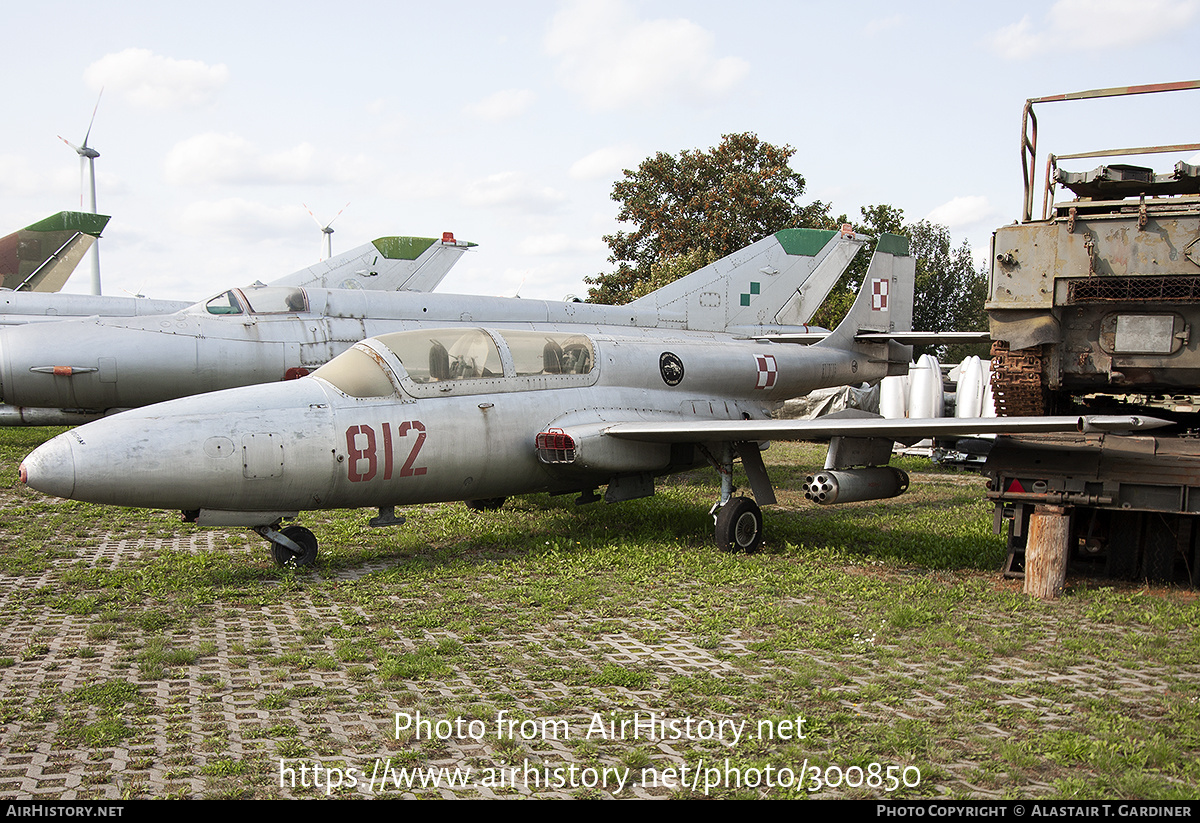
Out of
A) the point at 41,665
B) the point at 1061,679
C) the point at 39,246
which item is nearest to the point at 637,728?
the point at 1061,679

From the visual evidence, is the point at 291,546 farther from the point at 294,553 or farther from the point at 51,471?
the point at 51,471

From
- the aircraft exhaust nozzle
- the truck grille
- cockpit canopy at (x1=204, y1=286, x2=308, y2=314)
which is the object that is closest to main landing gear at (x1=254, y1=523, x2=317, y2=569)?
the aircraft exhaust nozzle

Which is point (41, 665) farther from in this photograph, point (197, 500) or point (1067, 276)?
point (1067, 276)

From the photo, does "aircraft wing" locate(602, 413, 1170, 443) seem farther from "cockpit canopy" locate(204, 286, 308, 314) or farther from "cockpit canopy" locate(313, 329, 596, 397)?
"cockpit canopy" locate(204, 286, 308, 314)

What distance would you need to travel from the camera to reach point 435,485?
7688mm

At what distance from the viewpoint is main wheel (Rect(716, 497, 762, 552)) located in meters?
8.49

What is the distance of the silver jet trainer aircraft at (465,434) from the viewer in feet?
21.1

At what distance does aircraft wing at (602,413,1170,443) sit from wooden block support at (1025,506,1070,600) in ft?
2.28

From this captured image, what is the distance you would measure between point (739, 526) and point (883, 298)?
5476 mm

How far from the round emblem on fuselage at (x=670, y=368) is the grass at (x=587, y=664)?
5.91 ft

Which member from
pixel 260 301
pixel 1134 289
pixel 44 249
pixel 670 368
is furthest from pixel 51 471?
pixel 44 249

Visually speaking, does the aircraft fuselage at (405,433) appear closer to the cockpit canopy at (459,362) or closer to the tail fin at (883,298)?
the cockpit canopy at (459,362)

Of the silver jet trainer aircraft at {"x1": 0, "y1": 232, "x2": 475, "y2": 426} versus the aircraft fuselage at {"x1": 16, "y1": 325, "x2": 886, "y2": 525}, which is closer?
the aircraft fuselage at {"x1": 16, "y1": 325, "x2": 886, "y2": 525}

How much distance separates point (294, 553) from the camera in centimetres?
750
